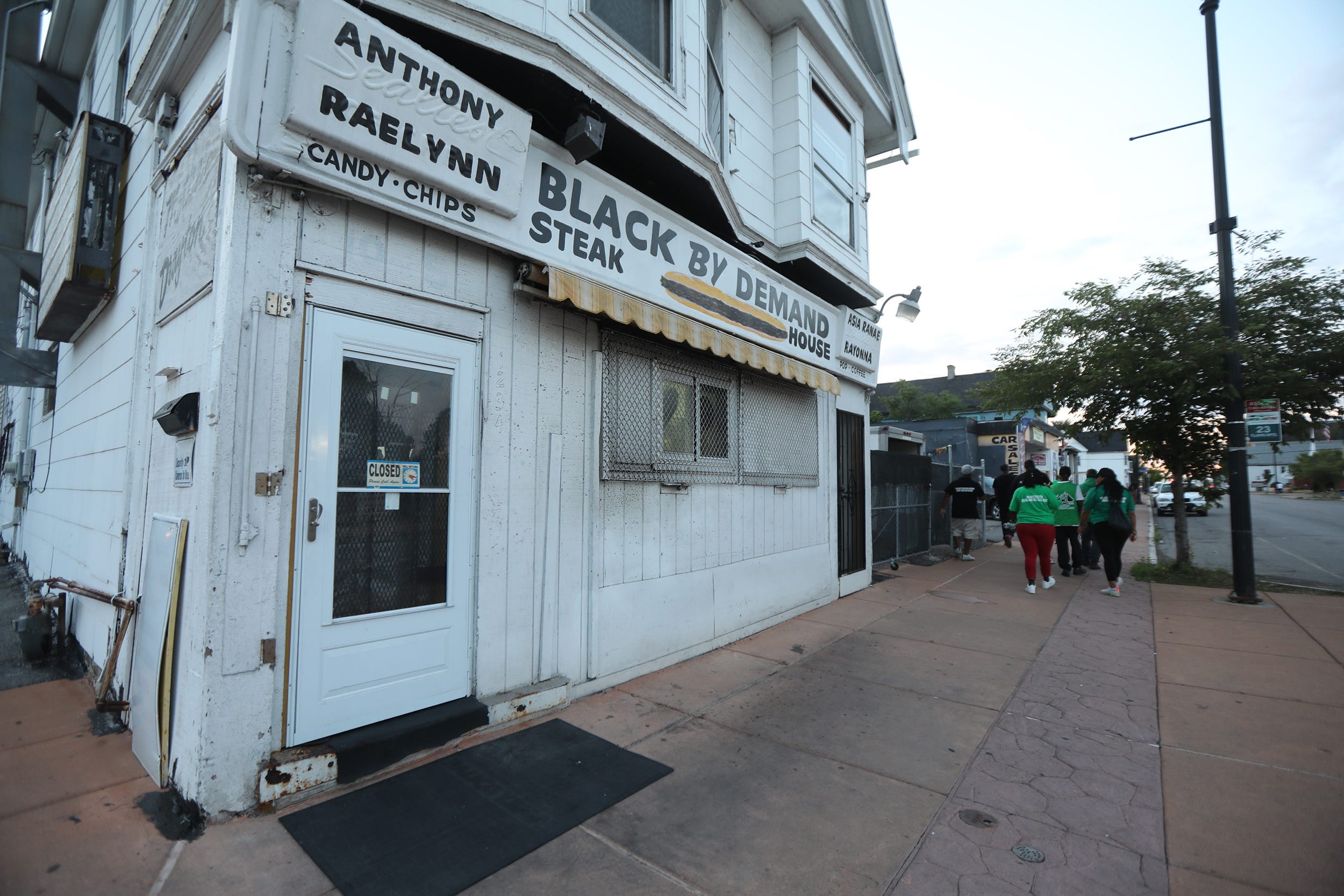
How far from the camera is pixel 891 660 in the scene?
517 cm

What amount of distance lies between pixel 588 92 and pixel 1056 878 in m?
→ 5.06

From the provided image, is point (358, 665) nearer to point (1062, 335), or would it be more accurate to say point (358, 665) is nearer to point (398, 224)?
point (398, 224)

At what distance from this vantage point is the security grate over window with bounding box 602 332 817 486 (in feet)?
15.7

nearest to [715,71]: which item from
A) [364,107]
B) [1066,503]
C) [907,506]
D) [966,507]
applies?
[364,107]

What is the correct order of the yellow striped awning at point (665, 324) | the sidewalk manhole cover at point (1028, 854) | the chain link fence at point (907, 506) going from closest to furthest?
the sidewalk manhole cover at point (1028, 854)
the yellow striped awning at point (665, 324)
the chain link fence at point (907, 506)

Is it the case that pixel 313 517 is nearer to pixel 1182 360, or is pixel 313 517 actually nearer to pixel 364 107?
pixel 364 107

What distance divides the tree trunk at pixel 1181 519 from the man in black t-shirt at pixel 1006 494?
2.21 m

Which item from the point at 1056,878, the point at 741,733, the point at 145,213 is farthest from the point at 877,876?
the point at 145,213

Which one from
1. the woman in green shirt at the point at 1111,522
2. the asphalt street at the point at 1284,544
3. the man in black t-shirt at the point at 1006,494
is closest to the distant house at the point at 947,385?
the asphalt street at the point at 1284,544

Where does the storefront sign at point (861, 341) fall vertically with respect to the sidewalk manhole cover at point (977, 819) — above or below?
above

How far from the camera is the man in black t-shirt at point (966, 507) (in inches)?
441

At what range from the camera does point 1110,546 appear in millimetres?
8156

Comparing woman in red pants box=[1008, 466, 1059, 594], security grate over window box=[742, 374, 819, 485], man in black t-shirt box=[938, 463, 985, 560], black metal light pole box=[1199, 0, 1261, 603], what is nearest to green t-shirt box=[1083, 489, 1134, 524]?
woman in red pants box=[1008, 466, 1059, 594]

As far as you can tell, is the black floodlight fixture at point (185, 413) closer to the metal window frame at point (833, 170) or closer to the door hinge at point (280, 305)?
the door hinge at point (280, 305)
